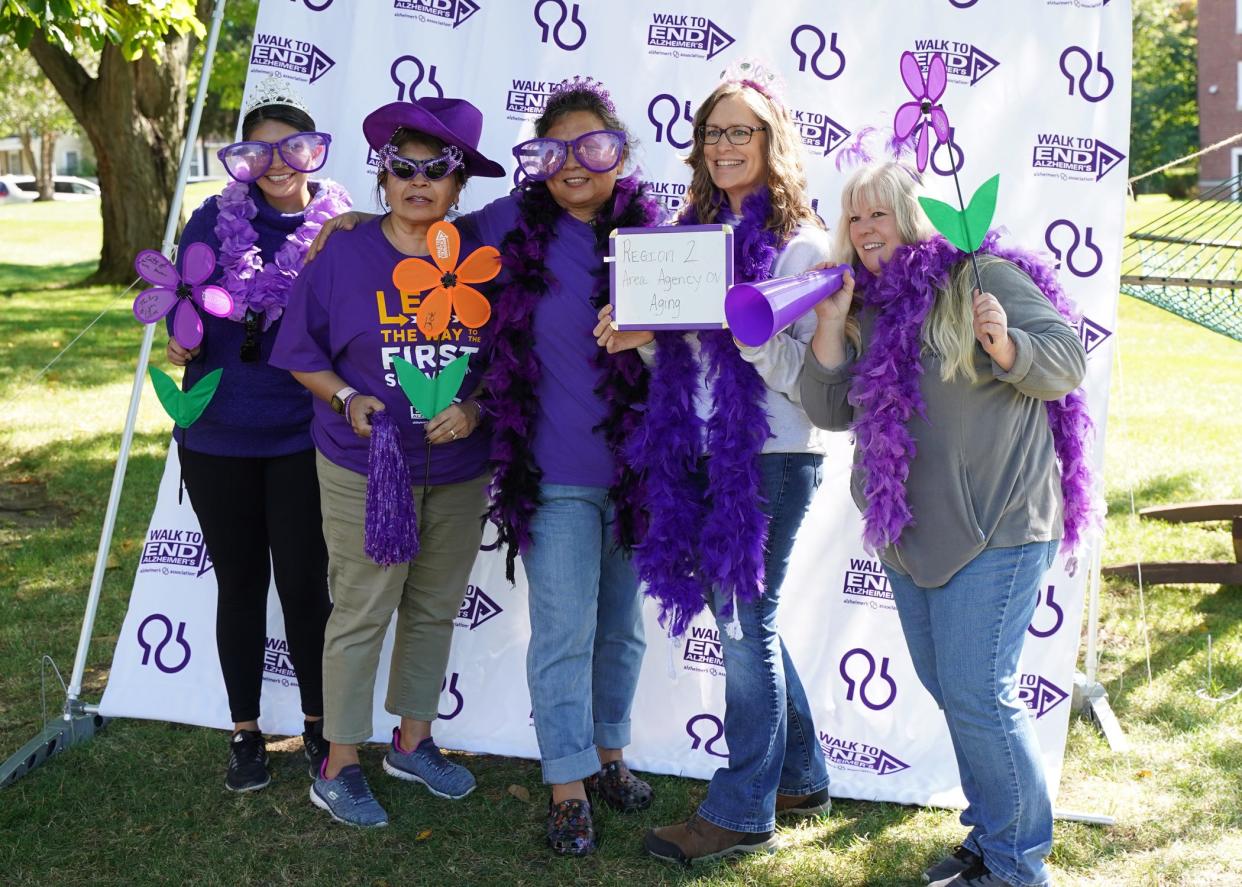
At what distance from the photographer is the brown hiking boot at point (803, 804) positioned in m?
3.44

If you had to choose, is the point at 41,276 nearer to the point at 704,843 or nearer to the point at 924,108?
the point at 704,843

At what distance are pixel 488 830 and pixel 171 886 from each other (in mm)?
842

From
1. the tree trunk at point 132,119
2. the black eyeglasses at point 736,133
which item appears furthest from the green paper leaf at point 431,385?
the tree trunk at point 132,119

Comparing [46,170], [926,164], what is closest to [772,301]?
[926,164]

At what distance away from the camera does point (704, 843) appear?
3170 mm

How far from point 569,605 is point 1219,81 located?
3161cm

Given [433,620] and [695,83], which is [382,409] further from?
[695,83]

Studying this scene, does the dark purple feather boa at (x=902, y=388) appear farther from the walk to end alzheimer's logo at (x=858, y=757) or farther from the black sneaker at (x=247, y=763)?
the black sneaker at (x=247, y=763)

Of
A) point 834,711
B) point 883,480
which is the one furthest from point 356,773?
point 883,480

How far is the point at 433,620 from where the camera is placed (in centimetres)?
353

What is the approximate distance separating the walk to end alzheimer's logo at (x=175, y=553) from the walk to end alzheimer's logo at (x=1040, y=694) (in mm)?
2692

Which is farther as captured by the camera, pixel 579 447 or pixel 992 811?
pixel 579 447

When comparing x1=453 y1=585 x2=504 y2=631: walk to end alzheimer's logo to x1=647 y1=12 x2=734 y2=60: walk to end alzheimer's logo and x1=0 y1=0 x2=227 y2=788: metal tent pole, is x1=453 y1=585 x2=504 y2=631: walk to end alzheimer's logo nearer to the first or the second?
x1=0 y1=0 x2=227 y2=788: metal tent pole

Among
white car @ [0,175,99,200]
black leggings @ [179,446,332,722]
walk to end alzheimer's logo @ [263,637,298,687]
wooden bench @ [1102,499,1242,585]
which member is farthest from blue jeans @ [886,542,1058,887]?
white car @ [0,175,99,200]
